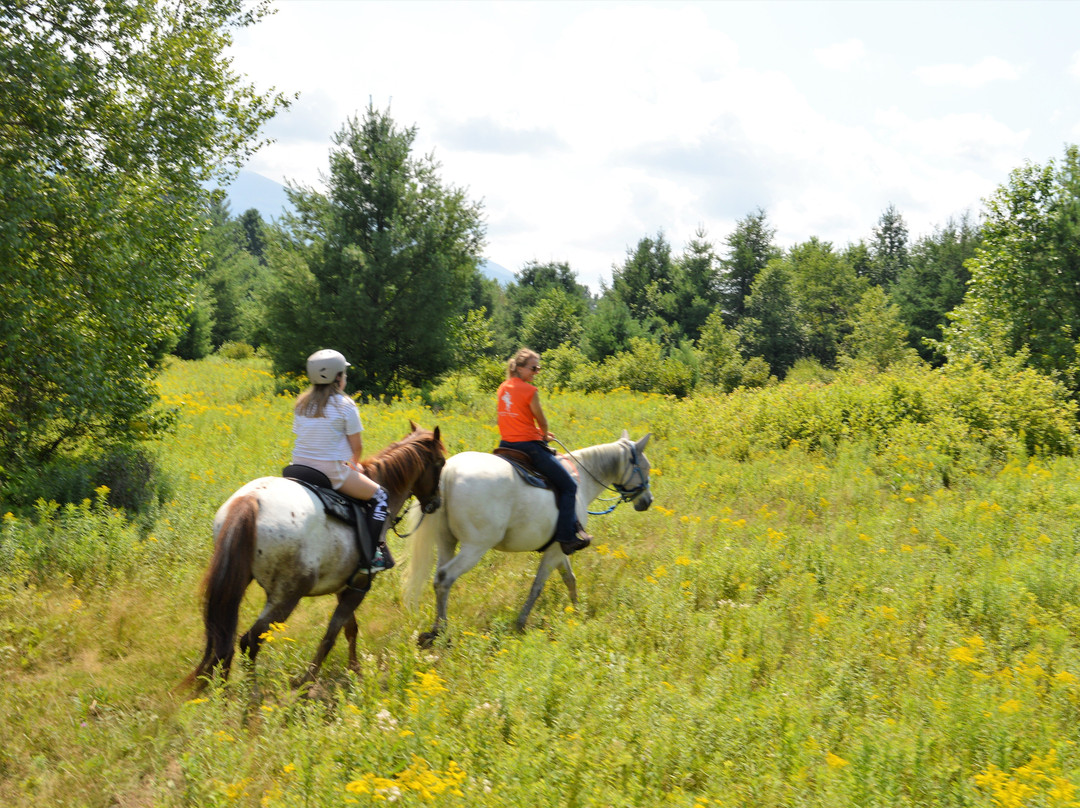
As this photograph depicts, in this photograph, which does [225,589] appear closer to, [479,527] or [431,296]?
[479,527]

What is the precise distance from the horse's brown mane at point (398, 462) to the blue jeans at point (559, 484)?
4.07 ft

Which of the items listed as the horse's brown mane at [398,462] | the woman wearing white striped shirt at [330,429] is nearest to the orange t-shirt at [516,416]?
the horse's brown mane at [398,462]

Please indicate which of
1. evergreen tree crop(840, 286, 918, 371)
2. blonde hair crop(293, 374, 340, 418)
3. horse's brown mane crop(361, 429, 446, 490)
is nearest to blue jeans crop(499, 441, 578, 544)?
horse's brown mane crop(361, 429, 446, 490)

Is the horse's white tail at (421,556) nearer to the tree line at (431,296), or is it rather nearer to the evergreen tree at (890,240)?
the tree line at (431,296)

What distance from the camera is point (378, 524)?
5906 millimetres

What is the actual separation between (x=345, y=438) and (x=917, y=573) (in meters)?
6.49

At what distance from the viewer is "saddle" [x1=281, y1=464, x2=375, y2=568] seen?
555 centimetres

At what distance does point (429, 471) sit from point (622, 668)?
2639 millimetres

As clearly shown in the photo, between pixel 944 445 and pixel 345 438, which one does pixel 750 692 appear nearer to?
pixel 345 438

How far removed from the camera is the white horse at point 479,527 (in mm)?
6836

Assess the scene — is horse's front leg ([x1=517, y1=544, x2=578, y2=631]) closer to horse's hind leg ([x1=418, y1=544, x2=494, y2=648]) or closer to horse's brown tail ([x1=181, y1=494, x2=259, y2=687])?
horse's hind leg ([x1=418, y1=544, x2=494, y2=648])

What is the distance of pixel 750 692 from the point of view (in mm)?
5406

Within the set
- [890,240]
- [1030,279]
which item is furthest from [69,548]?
[890,240]

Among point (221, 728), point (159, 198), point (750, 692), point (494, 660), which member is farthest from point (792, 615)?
point (159, 198)
